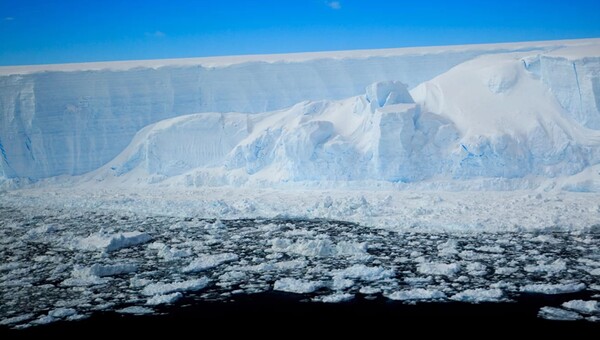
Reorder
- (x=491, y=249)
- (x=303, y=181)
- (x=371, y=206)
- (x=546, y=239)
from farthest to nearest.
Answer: (x=303, y=181)
(x=371, y=206)
(x=546, y=239)
(x=491, y=249)

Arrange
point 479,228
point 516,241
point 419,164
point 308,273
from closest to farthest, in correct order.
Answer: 1. point 308,273
2. point 516,241
3. point 479,228
4. point 419,164

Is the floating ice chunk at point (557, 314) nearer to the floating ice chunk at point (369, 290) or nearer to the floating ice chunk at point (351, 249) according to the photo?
the floating ice chunk at point (369, 290)

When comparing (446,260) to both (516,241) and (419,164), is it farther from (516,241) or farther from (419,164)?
(419,164)

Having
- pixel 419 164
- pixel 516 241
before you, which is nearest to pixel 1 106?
pixel 419 164

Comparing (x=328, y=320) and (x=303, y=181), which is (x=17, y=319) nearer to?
(x=328, y=320)

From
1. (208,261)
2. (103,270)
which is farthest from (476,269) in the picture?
(103,270)
